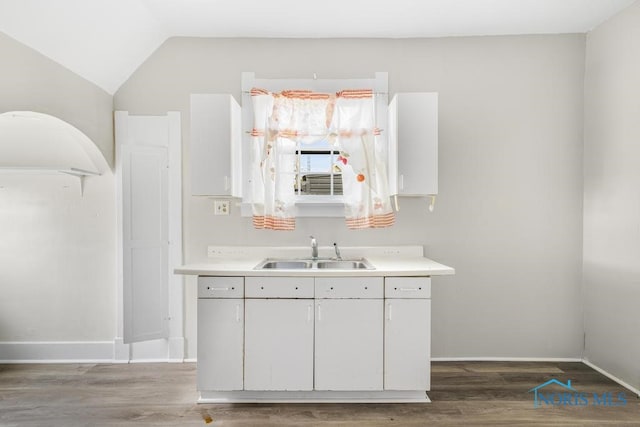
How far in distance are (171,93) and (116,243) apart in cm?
124

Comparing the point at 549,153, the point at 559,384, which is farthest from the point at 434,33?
the point at 559,384

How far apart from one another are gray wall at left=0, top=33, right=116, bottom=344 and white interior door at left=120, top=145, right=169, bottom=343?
0.18 metres

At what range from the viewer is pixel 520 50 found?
3037 mm

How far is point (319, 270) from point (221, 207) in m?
1.09

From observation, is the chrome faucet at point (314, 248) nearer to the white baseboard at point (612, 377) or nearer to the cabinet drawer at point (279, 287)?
the cabinet drawer at point (279, 287)

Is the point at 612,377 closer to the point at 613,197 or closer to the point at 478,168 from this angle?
the point at 613,197

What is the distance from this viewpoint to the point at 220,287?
2379 millimetres

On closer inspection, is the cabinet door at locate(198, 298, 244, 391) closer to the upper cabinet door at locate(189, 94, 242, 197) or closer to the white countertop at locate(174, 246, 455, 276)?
the white countertop at locate(174, 246, 455, 276)

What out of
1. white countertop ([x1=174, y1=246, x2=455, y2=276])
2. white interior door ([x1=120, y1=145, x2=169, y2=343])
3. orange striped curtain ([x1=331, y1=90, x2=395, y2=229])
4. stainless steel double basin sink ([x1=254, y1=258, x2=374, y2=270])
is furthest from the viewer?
white interior door ([x1=120, y1=145, x2=169, y2=343])

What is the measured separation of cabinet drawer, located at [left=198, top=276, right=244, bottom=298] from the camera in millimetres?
2375

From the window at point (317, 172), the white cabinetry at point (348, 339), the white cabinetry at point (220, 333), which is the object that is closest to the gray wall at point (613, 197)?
the white cabinetry at point (348, 339)

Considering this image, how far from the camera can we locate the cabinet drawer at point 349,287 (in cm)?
238

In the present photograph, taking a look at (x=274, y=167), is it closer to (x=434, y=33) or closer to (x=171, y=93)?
(x=171, y=93)

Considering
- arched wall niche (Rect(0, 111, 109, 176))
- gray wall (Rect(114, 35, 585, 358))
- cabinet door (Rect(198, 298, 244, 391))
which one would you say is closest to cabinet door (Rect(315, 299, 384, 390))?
cabinet door (Rect(198, 298, 244, 391))
